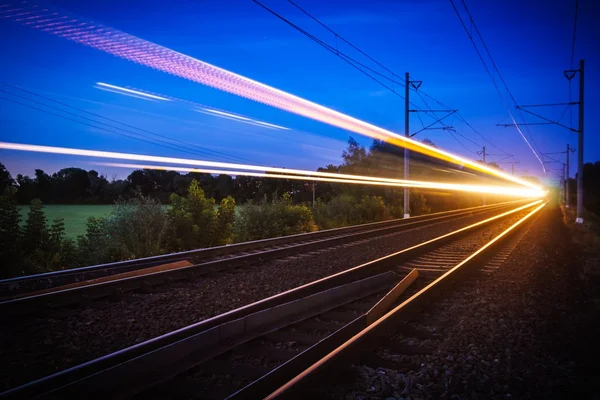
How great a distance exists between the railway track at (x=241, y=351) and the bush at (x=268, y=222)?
1203cm

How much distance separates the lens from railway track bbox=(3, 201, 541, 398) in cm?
409

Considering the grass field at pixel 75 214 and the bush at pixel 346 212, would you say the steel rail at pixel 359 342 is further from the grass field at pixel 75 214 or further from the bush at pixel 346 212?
the bush at pixel 346 212

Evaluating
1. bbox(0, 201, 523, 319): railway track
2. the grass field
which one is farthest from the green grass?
bbox(0, 201, 523, 319): railway track

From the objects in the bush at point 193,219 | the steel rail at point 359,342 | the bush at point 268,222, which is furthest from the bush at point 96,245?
the steel rail at point 359,342

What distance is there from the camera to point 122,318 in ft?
21.8

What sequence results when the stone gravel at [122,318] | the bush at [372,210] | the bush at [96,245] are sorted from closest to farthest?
the stone gravel at [122,318]
the bush at [96,245]
the bush at [372,210]

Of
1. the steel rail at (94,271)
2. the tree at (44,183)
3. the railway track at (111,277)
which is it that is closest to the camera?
the railway track at (111,277)

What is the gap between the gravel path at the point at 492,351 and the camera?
4.35 meters

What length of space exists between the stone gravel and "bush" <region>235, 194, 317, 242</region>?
933 cm

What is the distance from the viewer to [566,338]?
5.93 metres

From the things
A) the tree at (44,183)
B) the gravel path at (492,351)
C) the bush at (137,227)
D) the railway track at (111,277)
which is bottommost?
the gravel path at (492,351)

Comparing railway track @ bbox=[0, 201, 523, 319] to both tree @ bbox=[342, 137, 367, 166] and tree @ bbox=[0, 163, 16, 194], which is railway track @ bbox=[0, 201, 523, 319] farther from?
tree @ bbox=[342, 137, 367, 166]

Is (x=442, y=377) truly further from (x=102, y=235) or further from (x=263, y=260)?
(x=102, y=235)

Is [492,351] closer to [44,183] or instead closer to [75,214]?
[44,183]
